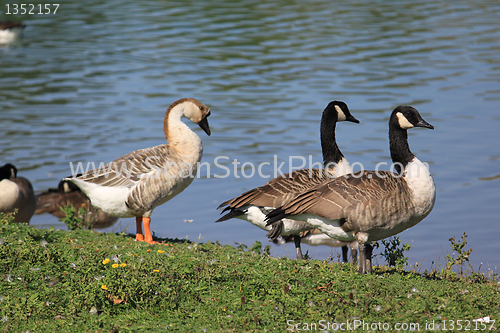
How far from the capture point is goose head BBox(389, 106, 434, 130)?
8.41 metres

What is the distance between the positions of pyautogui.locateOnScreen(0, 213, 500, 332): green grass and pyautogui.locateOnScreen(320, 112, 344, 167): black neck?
3.12 m

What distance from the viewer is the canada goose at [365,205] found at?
7.38 m

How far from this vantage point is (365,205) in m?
7.35

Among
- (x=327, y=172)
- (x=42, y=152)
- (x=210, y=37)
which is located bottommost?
(x=42, y=152)

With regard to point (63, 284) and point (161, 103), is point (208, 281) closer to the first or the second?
point (63, 284)

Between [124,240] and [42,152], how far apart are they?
35.9 ft

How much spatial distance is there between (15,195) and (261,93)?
586 inches

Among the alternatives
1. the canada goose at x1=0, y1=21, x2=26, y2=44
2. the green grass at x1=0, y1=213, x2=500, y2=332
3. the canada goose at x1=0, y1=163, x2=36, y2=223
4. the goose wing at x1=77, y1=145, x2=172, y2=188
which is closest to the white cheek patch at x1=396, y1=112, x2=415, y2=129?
the green grass at x1=0, y1=213, x2=500, y2=332

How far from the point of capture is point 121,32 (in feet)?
128

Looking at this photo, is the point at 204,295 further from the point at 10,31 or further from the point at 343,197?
the point at 10,31

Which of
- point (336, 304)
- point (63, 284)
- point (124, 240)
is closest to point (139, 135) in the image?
point (124, 240)

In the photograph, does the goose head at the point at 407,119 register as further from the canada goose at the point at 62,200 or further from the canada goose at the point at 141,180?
the canada goose at the point at 62,200

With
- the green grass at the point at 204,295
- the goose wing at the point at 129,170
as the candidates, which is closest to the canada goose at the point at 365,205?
the green grass at the point at 204,295

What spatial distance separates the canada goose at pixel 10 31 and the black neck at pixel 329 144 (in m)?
30.4
